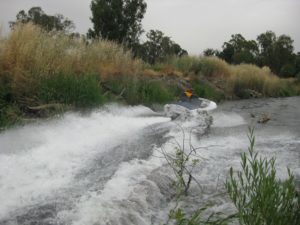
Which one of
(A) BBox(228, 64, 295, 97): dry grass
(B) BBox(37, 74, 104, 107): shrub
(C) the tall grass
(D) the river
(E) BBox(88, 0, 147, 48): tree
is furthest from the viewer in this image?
(E) BBox(88, 0, 147, 48): tree

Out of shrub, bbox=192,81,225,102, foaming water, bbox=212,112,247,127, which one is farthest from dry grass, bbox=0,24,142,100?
shrub, bbox=192,81,225,102

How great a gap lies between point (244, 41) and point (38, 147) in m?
55.9

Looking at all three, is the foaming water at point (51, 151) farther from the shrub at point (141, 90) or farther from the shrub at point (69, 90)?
the shrub at point (141, 90)

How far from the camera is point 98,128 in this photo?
7.27 metres

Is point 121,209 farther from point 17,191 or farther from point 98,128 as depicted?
point 98,128

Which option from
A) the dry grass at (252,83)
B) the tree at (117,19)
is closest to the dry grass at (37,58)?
the dry grass at (252,83)

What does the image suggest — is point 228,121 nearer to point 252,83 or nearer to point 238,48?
point 252,83

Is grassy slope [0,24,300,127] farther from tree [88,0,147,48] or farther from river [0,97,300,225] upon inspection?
tree [88,0,147,48]

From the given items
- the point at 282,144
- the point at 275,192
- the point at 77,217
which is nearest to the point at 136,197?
the point at 77,217

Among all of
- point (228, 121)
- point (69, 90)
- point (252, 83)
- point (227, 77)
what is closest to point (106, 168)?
point (69, 90)

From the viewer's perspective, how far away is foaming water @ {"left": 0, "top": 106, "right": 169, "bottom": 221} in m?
3.93

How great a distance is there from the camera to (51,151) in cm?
538

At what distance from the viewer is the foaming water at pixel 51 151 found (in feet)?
12.9

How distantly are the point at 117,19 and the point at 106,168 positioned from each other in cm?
2317
